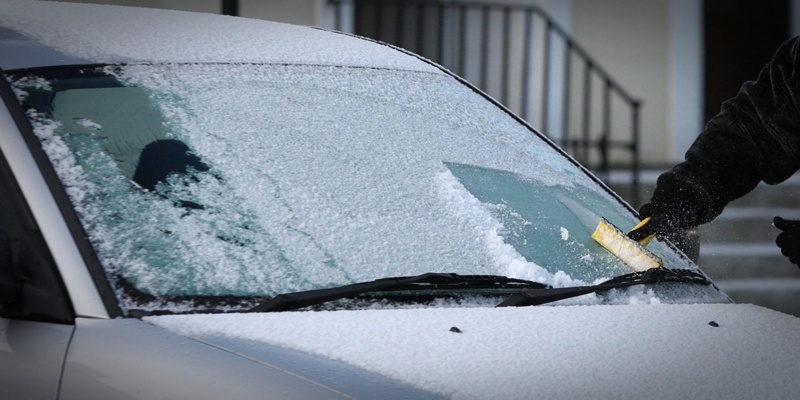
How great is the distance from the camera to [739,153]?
3.52 metres

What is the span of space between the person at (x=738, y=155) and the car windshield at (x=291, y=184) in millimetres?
261

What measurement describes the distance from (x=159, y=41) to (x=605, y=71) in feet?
23.9

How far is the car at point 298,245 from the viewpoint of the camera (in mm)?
2143

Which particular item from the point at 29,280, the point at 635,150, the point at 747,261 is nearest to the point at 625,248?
the point at 29,280

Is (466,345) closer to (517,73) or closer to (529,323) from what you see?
(529,323)

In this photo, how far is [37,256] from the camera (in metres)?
2.34

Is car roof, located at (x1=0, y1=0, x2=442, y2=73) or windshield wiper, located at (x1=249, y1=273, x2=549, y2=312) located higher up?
car roof, located at (x1=0, y1=0, x2=442, y2=73)

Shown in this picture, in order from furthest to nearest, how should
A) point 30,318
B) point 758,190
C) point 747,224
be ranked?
point 758,190 → point 747,224 → point 30,318

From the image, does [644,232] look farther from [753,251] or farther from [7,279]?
[753,251]

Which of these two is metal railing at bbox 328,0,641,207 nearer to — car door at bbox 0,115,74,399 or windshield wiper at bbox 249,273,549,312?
windshield wiper at bbox 249,273,549,312

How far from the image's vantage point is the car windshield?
2471 mm

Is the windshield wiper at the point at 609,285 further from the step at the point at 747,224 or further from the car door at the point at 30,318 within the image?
the step at the point at 747,224

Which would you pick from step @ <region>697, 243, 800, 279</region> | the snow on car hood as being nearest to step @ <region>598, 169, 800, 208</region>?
step @ <region>697, 243, 800, 279</region>

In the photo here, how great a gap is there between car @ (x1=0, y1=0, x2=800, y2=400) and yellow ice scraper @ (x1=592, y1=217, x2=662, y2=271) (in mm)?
37
